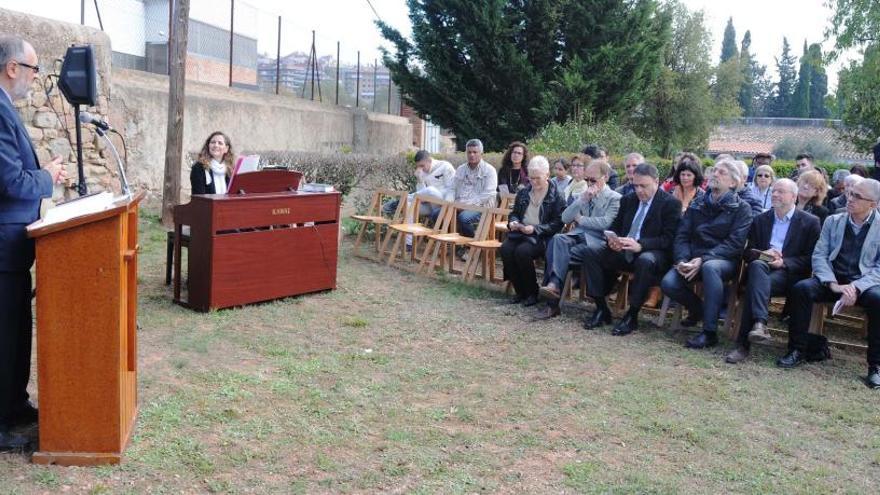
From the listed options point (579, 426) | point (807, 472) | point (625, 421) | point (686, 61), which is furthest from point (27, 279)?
point (686, 61)

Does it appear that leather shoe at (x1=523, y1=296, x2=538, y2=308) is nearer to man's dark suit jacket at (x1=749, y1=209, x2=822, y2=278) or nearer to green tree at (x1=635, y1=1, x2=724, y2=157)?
man's dark suit jacket at (x1=749, y1=209, x2=822, y2=278)

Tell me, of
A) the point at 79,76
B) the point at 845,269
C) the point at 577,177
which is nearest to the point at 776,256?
the point at 845,269

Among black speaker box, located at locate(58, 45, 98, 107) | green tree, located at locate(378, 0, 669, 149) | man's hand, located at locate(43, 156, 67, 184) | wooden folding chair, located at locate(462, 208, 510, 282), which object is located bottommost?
wooden folding chair, located at locate(462, 208, 510, 282)

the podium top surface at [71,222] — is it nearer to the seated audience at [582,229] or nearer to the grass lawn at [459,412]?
the grass lawn at [459,412]

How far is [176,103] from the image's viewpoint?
34.8 ft

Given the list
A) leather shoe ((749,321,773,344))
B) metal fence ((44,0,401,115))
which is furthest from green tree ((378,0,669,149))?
leather shoe ((749,321,773,344))

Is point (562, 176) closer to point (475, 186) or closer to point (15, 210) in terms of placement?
point (475, 186)

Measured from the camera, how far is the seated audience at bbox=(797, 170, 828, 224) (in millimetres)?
7215

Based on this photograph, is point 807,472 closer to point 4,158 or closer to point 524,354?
point 524,354

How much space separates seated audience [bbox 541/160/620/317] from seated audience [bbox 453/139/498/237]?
2221 millimetres

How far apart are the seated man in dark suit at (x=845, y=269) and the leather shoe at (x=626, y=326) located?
1254 millimetres

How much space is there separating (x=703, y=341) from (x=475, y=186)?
163 inches

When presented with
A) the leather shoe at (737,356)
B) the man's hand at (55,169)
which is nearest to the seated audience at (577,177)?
the leather shoe at (737,356)

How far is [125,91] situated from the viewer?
12.1 m
